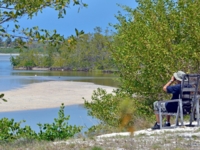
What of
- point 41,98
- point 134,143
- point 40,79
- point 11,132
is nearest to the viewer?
point 134,143

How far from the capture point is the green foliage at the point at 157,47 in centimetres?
1233

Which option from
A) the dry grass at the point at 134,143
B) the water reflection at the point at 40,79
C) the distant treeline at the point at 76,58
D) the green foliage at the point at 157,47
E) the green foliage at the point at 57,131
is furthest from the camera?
the distant treeline at the point at 76,58

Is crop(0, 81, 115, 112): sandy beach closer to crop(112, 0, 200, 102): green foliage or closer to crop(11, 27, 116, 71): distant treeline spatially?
crop(112, 0, 200, 102): green foliage

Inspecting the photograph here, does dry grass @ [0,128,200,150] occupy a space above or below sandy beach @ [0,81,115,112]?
above

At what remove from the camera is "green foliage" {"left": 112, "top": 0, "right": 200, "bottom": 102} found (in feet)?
40.4

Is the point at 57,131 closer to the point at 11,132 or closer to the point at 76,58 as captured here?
the point at 11,132

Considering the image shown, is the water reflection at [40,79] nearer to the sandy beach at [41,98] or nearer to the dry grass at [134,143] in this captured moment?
the sandy beach at [41,98]

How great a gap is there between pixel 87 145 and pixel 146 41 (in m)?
6.98

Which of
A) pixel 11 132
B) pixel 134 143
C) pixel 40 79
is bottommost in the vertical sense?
pixel 40 79

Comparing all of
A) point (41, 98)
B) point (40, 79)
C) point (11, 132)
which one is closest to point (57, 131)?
point (11, 132)

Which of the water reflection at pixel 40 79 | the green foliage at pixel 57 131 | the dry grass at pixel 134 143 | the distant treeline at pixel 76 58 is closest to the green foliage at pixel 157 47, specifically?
the green foliage at pixel 57 131

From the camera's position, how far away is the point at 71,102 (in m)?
35.2

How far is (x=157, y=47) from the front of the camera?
1235 centimetres

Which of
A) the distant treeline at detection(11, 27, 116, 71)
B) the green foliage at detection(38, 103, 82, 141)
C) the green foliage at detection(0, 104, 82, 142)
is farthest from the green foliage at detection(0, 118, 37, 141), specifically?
the distant treeline at detection(11, 27, 116, 71)
